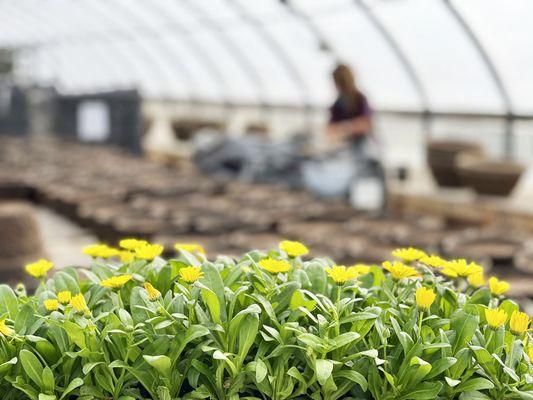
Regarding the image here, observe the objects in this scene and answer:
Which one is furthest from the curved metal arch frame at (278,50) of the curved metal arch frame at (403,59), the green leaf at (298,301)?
the green leaf at (298,301)

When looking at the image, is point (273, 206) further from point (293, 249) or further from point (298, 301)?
point (298, 301)

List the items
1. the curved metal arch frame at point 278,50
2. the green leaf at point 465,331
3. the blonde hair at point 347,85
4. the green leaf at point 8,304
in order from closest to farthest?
the green leaf at point 465,331
the green leaf at point 8,304
the blonde hair at point 347,85
the curved metal arch frame at point 278,50

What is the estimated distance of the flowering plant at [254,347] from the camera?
1.89 metres

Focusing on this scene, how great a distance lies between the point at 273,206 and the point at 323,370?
23.4 feet

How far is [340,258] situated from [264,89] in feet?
52.7

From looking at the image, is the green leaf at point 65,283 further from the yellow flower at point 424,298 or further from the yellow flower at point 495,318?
the yellow flower at point 495,318

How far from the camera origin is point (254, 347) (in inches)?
79.1

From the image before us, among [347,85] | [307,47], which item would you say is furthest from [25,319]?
[307,47]

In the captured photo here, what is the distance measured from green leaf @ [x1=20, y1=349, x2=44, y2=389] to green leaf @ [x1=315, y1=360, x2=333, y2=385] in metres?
0.59

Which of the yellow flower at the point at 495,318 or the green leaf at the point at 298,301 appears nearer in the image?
the yellow flower at the point at 495,318

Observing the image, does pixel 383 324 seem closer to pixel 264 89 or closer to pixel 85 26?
pixel 264 89

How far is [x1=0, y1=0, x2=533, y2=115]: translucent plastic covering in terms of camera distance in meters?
12.9

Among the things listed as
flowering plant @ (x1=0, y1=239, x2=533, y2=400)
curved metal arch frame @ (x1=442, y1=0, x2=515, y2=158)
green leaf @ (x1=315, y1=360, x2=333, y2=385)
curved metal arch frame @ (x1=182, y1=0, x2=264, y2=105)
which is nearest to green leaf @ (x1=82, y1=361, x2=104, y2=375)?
flowering plant @ (x1=0, y1=239, x2=533, y2=400)

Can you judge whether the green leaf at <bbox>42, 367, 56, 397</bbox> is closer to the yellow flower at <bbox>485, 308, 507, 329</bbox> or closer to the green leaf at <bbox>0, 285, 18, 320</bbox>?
the green leaf at <bbox>0, 285, 18, 320</bbox>
